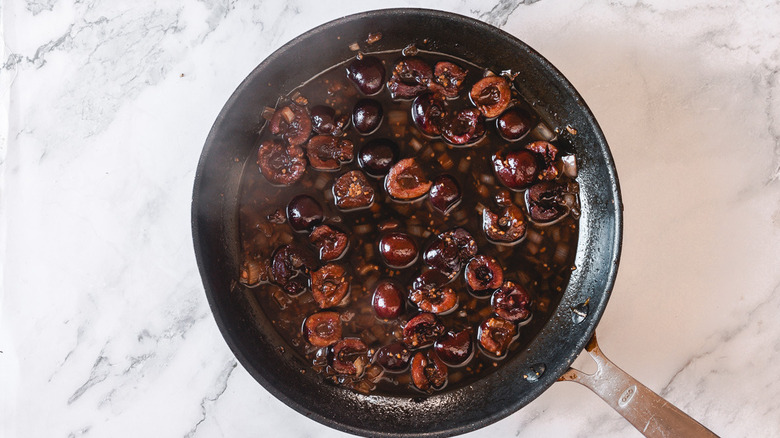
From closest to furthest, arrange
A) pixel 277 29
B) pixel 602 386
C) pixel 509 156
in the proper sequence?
pixel 602 386 → pixel 509 156 → pixel 277 29

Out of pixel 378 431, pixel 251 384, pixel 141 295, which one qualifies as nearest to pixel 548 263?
pixel 378 431

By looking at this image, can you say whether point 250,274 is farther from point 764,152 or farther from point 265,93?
point 764,152

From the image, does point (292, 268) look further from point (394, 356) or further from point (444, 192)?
point (444, 192)

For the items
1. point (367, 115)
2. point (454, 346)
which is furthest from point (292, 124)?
point (454, 346)

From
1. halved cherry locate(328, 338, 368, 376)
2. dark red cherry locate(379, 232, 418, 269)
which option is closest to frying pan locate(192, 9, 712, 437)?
halved cherry locate(328, 338, 368, 376)

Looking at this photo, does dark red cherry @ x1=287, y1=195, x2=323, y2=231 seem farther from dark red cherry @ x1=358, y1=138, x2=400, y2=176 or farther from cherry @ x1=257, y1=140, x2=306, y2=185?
dark red cherry @ x1=358, y1=138, x2=400, y2=176
